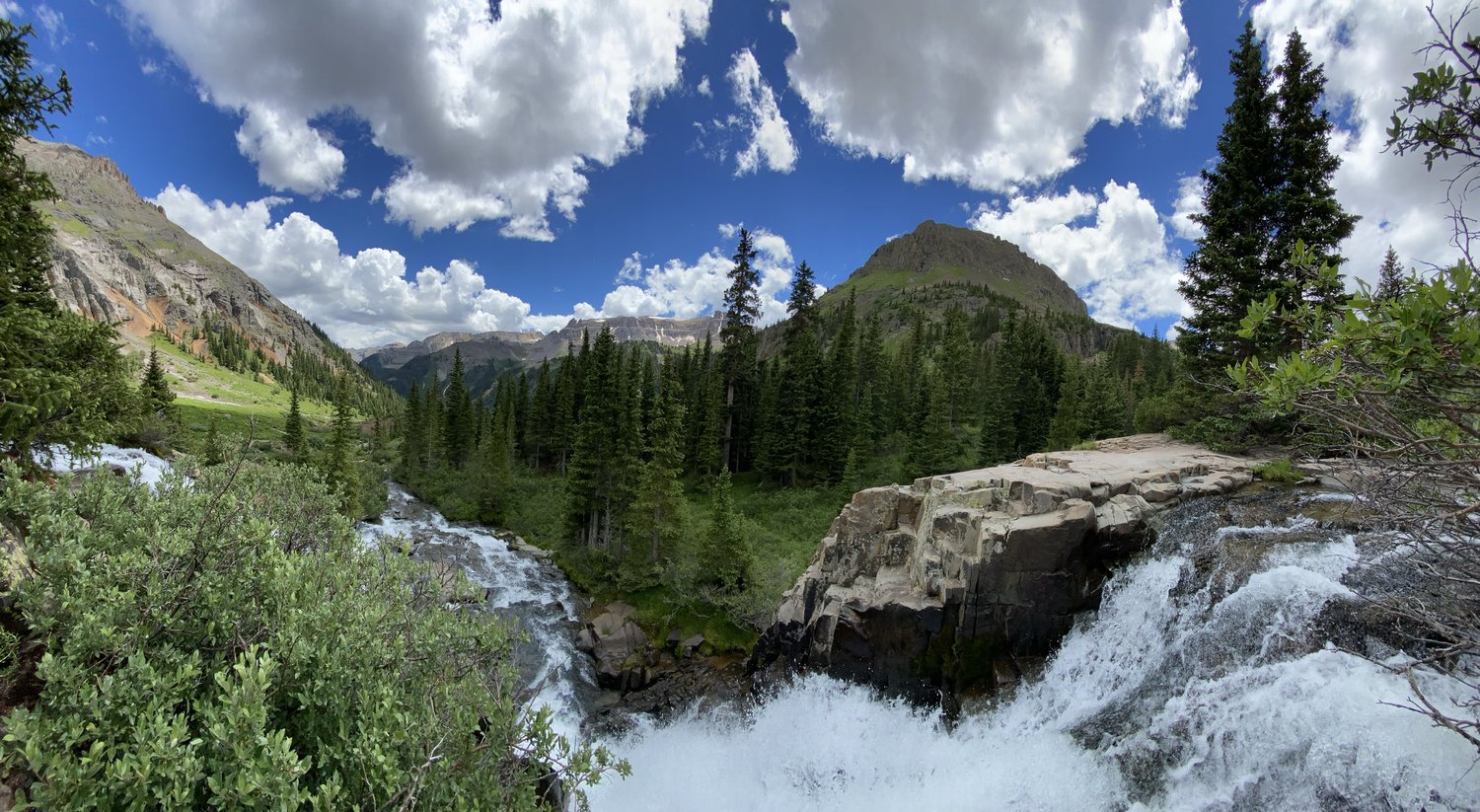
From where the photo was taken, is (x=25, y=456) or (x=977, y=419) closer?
(x=25, y=456)

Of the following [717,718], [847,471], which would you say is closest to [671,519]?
[717,718]

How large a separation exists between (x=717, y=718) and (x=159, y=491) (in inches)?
713

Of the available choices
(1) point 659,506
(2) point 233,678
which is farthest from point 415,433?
(2) point 233,678

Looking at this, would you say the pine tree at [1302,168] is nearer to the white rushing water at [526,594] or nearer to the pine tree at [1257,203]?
the pine tree at [1257,203]

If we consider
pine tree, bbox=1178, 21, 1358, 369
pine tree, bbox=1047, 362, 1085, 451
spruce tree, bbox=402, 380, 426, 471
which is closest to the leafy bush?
pine tree, bbox=1178, 21, 1358, 369

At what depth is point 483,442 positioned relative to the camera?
53.9m

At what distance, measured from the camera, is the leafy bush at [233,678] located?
432 centimetres

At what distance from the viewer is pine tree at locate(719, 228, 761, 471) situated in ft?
148

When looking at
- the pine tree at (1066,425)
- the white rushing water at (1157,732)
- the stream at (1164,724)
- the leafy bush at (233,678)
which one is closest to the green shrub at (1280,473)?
the stream at (1164,724)

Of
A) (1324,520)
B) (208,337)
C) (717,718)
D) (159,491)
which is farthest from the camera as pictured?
(208,337)

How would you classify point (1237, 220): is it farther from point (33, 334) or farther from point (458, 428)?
point (458, 428)

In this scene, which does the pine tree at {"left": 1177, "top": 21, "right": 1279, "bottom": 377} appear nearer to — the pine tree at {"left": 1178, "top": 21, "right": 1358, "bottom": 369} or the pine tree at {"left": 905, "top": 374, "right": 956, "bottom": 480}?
the pine tree at {"left": 1178, "top": 21, "right": 1358, "bottom": 369}

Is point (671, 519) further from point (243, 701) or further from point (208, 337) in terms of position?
point (208, 337)

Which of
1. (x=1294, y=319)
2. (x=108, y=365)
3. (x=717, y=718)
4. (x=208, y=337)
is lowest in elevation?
(x=717, y=718)
